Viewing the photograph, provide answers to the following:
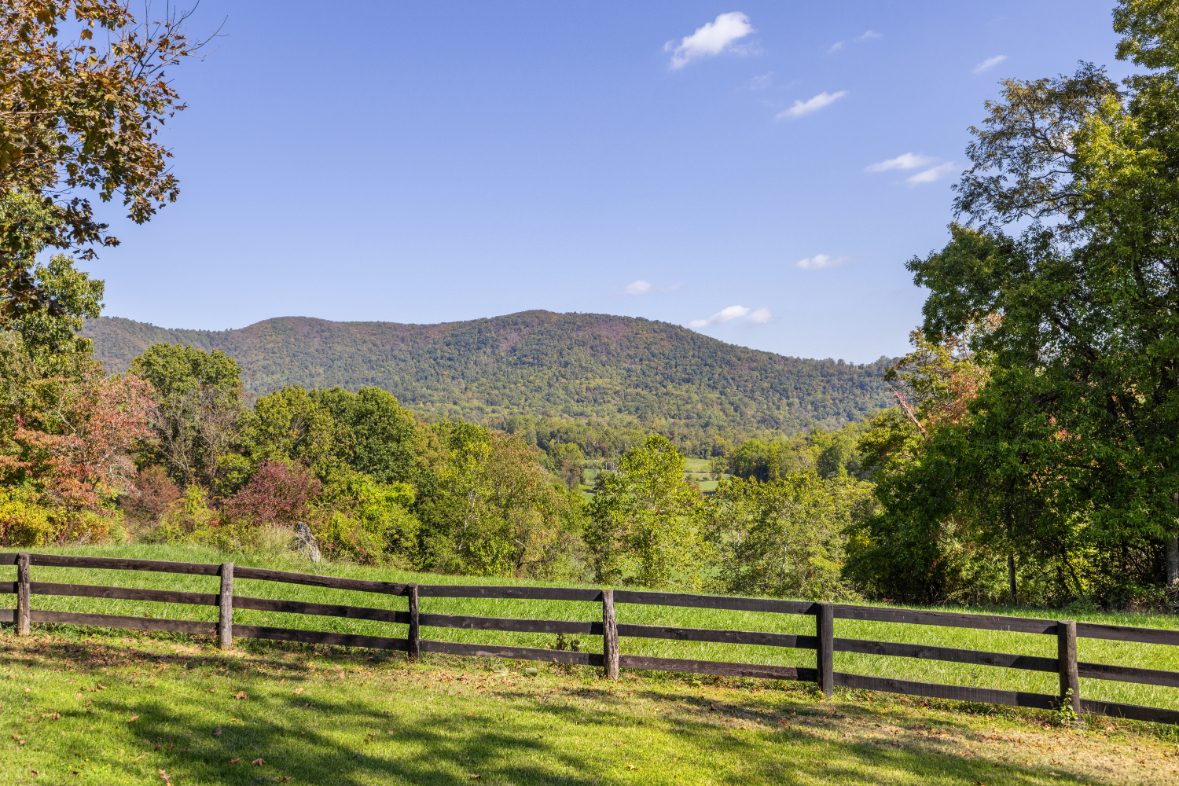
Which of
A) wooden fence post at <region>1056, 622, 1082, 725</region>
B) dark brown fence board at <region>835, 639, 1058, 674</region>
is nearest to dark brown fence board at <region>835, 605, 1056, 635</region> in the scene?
wooden fence post at <region>1056, 622, 1082, 725</region>

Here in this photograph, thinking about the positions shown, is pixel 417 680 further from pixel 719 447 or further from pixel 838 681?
pixel 719 447

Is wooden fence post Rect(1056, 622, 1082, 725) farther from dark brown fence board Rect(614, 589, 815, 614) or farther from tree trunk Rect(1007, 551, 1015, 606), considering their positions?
tree trunk Rect(1007, 551, 1015, 606)

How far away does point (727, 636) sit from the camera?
8023 mm

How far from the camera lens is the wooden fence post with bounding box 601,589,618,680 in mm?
8438

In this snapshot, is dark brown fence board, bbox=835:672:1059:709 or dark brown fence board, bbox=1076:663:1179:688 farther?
dark brown fence board, bbox=835:672:1059:709

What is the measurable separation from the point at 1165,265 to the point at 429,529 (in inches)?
1553

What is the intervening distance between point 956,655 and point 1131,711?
1822 mm

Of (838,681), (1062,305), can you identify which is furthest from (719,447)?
(838,681)

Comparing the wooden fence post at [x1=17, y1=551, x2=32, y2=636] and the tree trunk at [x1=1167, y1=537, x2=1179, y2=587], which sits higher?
the wooden fence post at [x1=17, y1=551, x2=32, y2=636]

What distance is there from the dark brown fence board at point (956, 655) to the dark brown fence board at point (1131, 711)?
0.48 m

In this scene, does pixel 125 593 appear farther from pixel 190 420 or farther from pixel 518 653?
pixel 190 420

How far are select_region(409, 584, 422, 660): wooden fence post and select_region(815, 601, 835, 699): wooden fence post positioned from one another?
5.20 metres

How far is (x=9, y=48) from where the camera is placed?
6312 mm

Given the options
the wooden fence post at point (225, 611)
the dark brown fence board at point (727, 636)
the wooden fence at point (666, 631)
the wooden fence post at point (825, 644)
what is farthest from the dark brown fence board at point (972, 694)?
the wooden fence post at point (225, 611)
